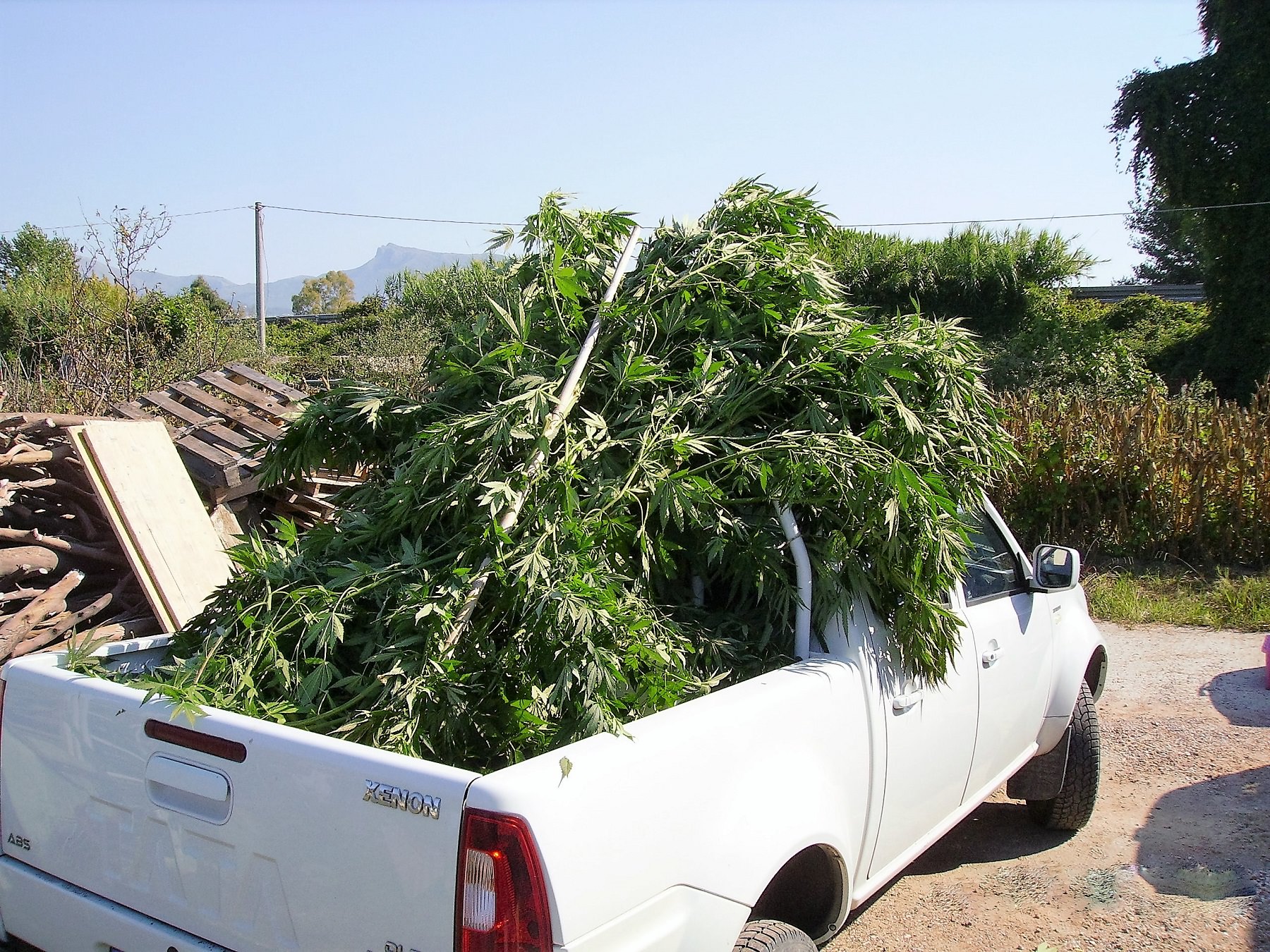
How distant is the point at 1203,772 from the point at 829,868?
375 centimetres

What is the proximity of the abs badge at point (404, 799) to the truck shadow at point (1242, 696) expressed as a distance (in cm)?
622

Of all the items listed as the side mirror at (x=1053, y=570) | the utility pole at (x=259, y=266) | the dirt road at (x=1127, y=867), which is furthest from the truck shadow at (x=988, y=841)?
the utility pole at (x=259, y=266)

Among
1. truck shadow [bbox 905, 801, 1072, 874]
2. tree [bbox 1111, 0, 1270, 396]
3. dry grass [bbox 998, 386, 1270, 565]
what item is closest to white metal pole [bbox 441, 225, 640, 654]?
truck shadow [bbox 905, 801, 1072, 874]

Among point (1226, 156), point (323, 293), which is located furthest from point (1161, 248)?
point (323, 293)

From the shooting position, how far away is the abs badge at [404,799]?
2.06m

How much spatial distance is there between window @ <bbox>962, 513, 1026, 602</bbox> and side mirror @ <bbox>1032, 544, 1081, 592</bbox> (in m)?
0.07

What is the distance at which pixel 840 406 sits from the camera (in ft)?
11.1

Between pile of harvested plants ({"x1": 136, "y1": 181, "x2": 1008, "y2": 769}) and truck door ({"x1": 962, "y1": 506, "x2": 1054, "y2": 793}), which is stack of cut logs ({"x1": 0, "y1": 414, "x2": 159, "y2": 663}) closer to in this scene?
pile of harvested plants ({"x1": 136, "y1": 181, "x2": 1008, "y2": 769})

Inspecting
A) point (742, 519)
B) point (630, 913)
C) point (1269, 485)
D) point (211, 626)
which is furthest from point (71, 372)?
point (1269, 485)

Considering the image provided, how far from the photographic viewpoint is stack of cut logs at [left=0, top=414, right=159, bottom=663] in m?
4.91

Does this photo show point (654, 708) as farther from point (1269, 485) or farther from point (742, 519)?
point (1269, 485)

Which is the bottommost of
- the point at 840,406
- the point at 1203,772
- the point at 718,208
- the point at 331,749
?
the point at 1203,772

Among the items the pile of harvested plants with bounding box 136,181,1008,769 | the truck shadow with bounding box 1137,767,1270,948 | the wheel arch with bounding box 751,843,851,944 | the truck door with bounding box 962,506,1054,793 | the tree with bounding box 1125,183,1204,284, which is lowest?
the truck shadow with bounding box 1137,767,1270,948

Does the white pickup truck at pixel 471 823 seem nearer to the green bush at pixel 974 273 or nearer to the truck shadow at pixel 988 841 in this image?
the truck shadow at pixel 988 841
